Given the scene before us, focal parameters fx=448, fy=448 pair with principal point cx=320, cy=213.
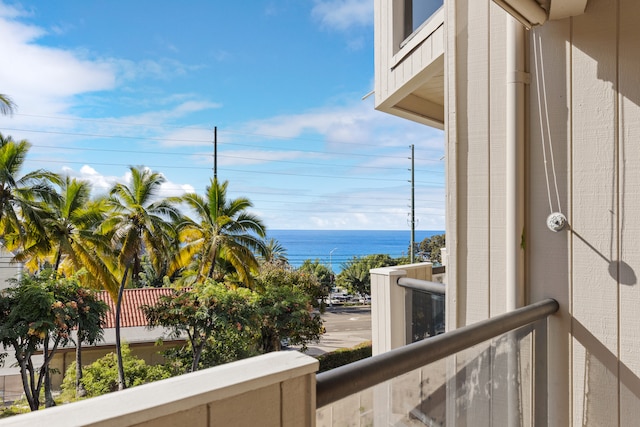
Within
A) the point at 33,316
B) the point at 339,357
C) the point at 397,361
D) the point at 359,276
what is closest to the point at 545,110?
the point at 397,361

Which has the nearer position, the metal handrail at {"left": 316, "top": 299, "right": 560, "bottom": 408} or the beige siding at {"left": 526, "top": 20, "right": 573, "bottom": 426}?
the metal handrail at {"left": 316, "top": 299, "right": 560, "bottom": 408}

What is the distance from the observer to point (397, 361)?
86 centimetres

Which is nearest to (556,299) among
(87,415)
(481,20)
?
(481,20)

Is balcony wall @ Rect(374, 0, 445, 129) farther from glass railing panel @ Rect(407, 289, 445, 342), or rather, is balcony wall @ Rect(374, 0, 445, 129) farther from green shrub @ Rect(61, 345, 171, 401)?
green shrub @ Rect(61, 345, 171, 401)

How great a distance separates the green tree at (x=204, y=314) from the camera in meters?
12.7

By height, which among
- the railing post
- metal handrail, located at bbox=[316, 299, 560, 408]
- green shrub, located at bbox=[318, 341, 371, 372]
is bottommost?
green shrub, located at bbox=[318, 341, 371, 372]

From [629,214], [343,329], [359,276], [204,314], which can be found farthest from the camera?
[359,276]

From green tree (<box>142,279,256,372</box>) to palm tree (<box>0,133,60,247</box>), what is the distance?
417cm

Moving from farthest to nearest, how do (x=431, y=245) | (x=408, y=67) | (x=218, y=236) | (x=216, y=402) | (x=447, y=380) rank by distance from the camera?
(x=431, y=245), (x=218, y=236), (x=408, y=67), (x=447, y=380), (x=216, y=402)

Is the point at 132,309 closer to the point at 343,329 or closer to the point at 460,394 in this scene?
the point at 343,329

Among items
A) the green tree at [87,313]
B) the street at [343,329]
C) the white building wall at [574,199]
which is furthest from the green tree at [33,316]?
the white building wall at [574,199]

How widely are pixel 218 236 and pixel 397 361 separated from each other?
14840 millimetres

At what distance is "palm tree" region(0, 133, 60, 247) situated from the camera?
12.2 metres

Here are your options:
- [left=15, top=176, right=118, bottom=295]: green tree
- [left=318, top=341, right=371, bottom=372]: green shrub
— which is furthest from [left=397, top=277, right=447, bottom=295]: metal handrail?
[left=15, top=176, right=118, bottom=295]: green tree
